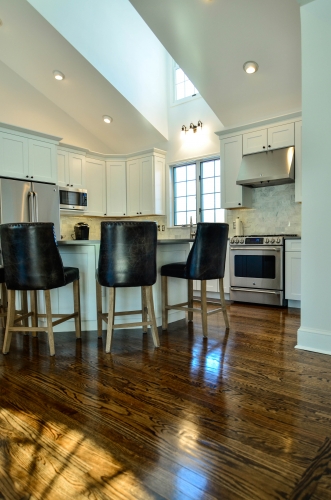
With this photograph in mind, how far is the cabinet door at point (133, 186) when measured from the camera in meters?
5.95

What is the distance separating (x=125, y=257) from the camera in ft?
7.96

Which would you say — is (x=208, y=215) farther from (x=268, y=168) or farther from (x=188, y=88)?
(x=188, y=88)

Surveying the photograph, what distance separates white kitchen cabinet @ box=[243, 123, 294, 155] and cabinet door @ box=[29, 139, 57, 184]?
301 centimetres

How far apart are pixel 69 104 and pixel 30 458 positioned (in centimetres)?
545

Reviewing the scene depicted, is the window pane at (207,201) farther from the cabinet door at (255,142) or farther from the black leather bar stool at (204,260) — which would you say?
the black leather bar stool at (204,260)

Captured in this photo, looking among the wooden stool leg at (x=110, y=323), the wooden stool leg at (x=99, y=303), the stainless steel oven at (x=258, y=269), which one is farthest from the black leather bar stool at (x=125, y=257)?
the stainless steel oven at (x=258, y=269)

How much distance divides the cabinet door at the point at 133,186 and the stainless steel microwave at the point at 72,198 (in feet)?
2.87

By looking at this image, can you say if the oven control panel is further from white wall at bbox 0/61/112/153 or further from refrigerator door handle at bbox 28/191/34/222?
white wall at bbox 0/61/112/153

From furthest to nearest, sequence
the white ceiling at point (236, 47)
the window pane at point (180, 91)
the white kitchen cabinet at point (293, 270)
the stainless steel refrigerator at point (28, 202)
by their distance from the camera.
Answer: the window pane at point (180, 91)
the stainless steel refrigerator at point (28, 202)
the white kitchen cabinet at point (293, 270)
the white ceiling at point (236, 47)

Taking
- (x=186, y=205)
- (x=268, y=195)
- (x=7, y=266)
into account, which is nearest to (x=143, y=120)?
(x=186, y=205)

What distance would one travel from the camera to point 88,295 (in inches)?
118

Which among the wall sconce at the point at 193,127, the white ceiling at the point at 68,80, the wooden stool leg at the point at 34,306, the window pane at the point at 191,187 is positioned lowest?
the wooden stool leg at the point at 34,306

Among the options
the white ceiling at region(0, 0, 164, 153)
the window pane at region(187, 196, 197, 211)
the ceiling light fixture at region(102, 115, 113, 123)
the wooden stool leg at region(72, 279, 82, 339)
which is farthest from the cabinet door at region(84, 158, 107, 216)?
the wooden stool leg at region(72, 279, 82, 339)

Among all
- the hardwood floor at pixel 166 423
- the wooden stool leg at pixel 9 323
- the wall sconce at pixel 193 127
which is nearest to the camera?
the hardwood floor at pixel 166 423
